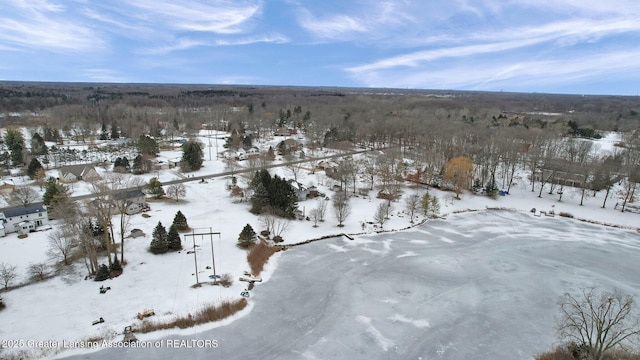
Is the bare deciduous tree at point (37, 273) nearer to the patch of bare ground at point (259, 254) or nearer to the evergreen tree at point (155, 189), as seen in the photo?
the patch of bare ground at point (259, 254)

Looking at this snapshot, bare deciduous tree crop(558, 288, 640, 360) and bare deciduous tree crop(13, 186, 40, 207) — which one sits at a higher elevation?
bare deciduous tree crop(13, 186, 40, 207)

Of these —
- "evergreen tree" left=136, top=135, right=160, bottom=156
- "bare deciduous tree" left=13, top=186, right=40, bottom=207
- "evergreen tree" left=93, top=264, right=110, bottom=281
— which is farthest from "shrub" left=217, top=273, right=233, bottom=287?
"evergreen tree" left=136, top=135, right=160, bottom=156

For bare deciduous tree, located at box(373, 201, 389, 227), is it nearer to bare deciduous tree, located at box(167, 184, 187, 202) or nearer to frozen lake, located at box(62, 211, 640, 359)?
frozen lake, located at box(62, 211, 640, 359)

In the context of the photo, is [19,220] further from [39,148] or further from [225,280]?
[39,148]

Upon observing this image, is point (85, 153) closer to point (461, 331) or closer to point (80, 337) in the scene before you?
point (80, 337)

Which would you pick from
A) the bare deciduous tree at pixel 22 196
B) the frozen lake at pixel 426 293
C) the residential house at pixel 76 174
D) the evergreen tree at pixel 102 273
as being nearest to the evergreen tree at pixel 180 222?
the evergreen tree at pixel 102 273

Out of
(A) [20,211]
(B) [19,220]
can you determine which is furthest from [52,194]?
(B) [19,220]
